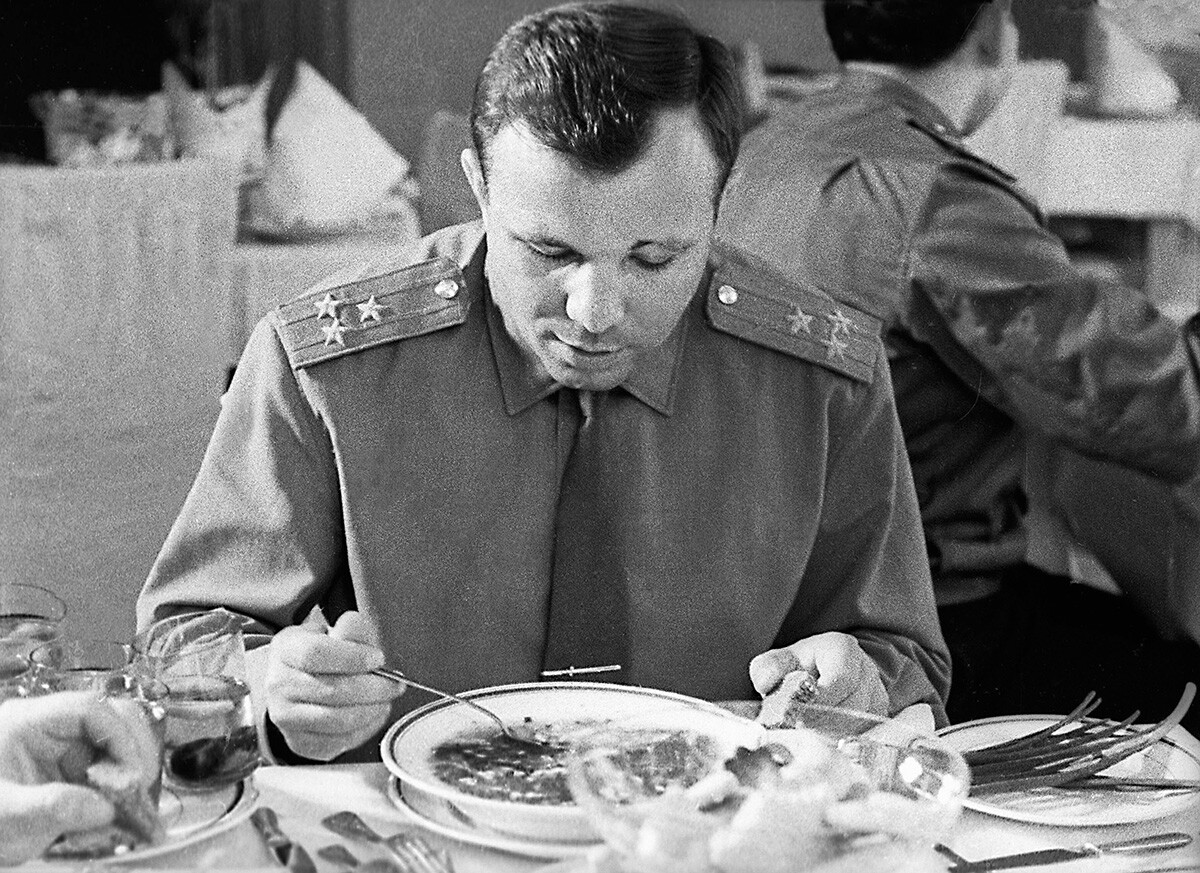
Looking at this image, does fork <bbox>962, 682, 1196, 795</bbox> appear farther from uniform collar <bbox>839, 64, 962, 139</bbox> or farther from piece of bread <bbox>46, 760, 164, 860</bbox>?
uniform collar <bbox>839, 64, 962, 139</bbox>

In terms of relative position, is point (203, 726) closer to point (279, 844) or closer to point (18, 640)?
point (279, 844)

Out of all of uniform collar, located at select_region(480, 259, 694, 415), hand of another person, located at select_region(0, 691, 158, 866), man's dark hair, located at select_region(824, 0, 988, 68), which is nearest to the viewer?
hand of another person, located at select_region(0, 691, 158, 866)

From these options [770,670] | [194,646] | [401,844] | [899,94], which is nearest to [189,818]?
[401,844]

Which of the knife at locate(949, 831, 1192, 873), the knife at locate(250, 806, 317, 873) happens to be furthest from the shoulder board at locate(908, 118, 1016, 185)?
the knife at locate(250, 806, 317, 873)

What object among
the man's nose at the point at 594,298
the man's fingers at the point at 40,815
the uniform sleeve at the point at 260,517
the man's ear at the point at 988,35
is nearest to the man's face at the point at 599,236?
the man's nose at the point at 594,298

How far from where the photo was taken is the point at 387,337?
164 cm

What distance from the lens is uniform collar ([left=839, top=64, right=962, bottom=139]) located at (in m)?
2.31

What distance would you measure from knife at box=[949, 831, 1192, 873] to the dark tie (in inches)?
23.5

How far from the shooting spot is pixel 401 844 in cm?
112

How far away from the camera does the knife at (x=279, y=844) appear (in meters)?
1.11

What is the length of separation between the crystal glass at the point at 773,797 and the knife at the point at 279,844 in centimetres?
19

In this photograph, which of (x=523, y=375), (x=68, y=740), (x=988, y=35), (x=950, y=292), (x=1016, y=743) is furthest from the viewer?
(x=988, y=35)

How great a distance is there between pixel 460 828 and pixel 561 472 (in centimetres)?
58

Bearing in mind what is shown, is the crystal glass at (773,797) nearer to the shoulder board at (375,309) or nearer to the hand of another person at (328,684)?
the hand of another person at (328,684)
